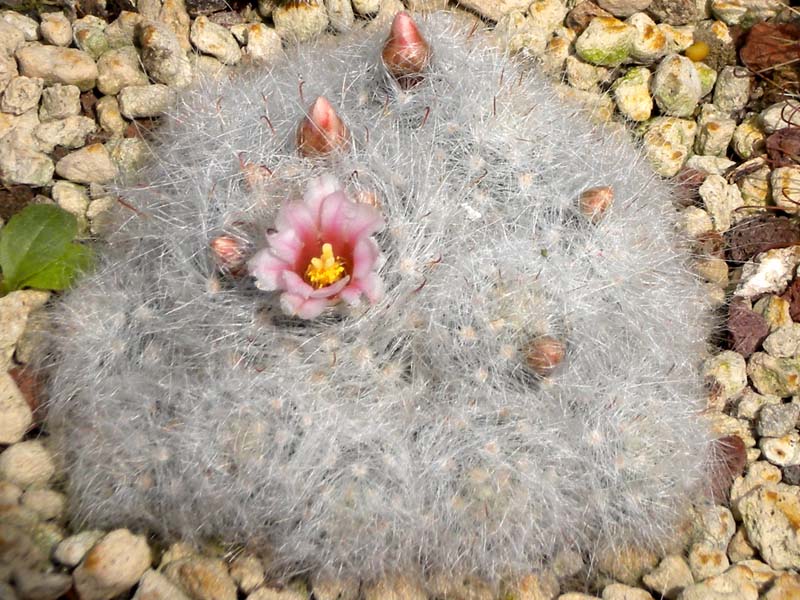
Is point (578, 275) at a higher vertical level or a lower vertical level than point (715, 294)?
higher

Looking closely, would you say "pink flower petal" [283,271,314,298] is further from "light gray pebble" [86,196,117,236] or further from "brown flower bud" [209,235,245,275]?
"light gray pebble" [86,196,117,236]

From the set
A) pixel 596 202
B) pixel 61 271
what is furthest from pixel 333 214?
pixel 61 271

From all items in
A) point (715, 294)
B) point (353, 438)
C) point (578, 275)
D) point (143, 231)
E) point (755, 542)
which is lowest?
point (755, 542)

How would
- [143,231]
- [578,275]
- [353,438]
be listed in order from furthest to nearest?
1. [143,231]
2. [578,275]
3. [353,438]

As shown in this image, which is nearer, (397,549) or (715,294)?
(397,549)

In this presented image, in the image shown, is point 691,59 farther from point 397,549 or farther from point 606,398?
point 397,549

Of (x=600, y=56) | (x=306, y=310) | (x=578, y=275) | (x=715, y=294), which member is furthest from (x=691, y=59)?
(x=306, y=310)

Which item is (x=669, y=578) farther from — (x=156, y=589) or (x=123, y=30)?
(x=123, y=30)
